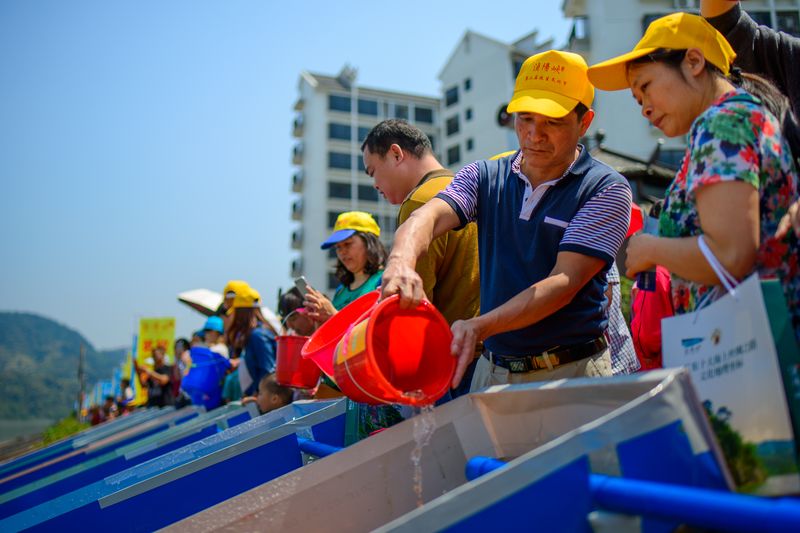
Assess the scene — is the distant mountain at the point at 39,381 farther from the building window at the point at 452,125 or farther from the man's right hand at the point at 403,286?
the man's right hand at the point at 403,286

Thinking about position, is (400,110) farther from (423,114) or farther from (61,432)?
(61,432)

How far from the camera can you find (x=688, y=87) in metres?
1.70

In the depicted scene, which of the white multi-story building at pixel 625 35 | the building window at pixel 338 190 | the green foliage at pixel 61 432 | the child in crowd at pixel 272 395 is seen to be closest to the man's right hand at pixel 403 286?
the child in crowd at pixel 272 395

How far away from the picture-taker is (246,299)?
5.43 meters

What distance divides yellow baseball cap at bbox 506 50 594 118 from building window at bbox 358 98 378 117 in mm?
53113

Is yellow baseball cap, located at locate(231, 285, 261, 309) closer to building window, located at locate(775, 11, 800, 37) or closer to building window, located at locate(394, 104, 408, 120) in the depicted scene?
building window, located at locate(775, 11, 800, 37)

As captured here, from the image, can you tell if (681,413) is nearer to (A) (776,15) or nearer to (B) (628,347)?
(B) (628,347)

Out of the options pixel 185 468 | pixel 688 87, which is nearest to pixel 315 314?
pixel 185 468

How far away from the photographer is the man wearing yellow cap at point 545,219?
2.18 m

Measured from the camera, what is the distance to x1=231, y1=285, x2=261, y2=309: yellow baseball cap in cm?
539

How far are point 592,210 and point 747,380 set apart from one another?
0.99 metres

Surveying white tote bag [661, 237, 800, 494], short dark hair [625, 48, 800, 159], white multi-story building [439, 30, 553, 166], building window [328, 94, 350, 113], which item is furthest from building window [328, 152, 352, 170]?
white tote bag [661, 237, 800, 494]

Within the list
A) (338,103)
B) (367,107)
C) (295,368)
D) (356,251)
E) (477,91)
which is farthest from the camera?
(367,107)

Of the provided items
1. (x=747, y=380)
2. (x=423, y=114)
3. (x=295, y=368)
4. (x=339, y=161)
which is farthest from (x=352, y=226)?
(x=423, y=114)
